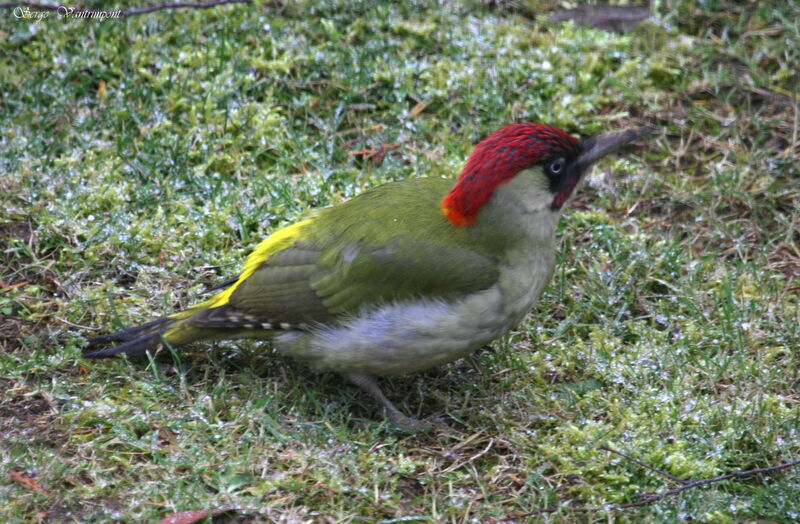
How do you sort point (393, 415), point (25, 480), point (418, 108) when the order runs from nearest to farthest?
point (25, 480), point (393, 415), point (418, 108)

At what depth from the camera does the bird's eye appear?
13.5 feet

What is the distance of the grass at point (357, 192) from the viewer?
12.4 feet

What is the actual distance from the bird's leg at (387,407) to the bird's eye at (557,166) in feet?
3.86

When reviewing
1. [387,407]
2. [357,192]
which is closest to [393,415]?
[387,407]

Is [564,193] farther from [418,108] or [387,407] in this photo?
[418,108]

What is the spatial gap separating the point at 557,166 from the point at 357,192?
5.06ft

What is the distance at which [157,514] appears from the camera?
3521 mm

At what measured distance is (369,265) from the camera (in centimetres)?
411

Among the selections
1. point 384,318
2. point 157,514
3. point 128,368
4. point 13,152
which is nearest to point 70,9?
point 13,152

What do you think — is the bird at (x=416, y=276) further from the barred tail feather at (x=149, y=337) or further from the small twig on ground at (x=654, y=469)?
the small twig on ground at (x=654, y=469)

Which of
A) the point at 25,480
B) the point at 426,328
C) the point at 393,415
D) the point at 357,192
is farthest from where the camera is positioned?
the point at 357,192

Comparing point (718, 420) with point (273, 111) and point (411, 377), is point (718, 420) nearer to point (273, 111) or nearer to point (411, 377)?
point (411, 377)

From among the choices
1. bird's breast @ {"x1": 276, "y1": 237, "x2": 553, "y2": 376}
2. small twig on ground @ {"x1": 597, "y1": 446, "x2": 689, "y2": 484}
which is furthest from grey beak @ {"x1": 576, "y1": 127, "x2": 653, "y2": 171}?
small twig on ground @ {"x1": 597, "y1": 446, "x2": 689, "y2": 484}

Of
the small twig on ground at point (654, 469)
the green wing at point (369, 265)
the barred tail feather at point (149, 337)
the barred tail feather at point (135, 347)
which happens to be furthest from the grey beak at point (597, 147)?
the barred tail feather at point (135, 347)
